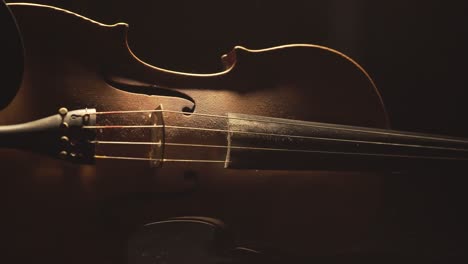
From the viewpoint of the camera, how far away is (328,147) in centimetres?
92

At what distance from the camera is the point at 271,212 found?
90 cm

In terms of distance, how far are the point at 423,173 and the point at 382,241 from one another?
0.59 feet

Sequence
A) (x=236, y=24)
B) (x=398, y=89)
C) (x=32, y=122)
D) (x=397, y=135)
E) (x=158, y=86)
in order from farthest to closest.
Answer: (x=398, y=89), (x=236, y=24), (x=397, y=135), (x=158, y=86), (x=32, y=122)

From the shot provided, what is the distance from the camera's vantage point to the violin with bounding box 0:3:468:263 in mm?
763

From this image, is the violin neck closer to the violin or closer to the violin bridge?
the violin

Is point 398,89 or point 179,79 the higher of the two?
point 398,89

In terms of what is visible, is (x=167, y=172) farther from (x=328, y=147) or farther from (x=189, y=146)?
(x=328, y=147)

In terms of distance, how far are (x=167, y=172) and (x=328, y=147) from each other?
32 centimetres

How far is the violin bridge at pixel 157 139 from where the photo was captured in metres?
0.80

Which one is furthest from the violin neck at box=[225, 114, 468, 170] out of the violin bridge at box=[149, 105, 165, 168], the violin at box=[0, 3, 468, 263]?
the violin bridge at box=[149, 105, 165, 168]

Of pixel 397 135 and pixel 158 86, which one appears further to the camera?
pixel 397 135

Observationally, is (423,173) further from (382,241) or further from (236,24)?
(236,24)

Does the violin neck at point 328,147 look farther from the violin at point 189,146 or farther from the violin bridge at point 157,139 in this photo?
the violin bridge at point 157,139

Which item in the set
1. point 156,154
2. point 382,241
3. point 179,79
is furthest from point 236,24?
point 382,241
